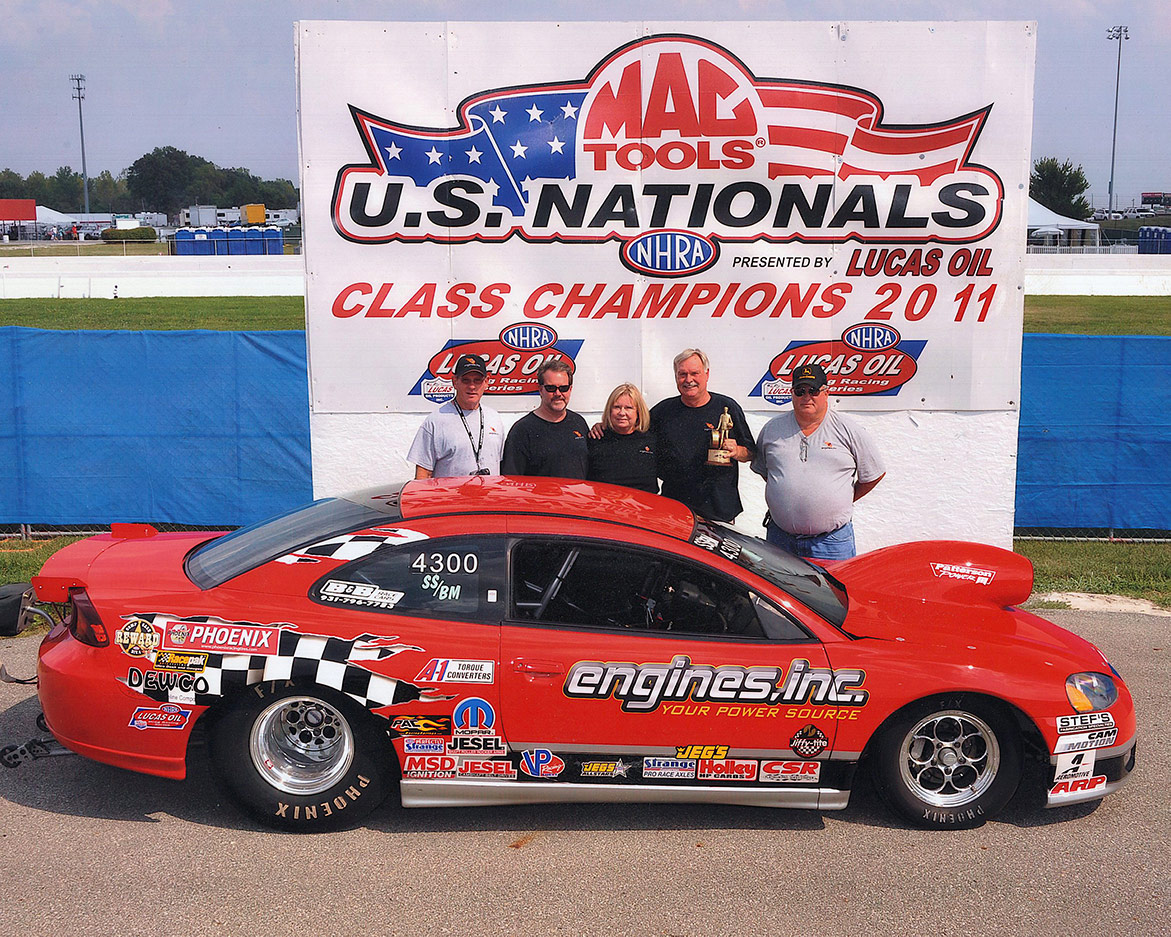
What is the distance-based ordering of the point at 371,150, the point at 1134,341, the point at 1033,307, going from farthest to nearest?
the point at 1033,307
the point at 1134,341
the point at 371,150

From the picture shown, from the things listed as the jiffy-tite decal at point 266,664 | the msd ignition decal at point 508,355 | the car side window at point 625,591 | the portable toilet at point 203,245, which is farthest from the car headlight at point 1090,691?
the portable toilet at point 203,245

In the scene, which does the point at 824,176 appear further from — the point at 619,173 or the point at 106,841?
the point at 106,841

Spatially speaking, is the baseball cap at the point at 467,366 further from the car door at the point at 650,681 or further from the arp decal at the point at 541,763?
the arp decal at the point at 541,763

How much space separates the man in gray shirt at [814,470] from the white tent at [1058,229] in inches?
2099

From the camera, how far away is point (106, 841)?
4414mm

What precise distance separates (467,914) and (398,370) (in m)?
4.64

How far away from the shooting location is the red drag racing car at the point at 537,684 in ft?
14.3

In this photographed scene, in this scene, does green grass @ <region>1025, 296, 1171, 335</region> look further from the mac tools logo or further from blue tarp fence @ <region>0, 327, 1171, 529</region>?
the mac tools logo

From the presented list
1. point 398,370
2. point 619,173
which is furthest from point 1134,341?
point 398,370

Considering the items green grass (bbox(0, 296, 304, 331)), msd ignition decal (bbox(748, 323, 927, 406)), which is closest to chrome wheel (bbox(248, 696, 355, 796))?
msd ignition decal (bbox(748, 323, 927, 406))

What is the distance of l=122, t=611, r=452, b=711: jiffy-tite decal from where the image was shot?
14.2ft

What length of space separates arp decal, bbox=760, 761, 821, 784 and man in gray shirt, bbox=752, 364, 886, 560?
6.18 feet

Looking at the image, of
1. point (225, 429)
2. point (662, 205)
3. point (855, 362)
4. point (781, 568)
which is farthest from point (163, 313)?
point (781, 568)

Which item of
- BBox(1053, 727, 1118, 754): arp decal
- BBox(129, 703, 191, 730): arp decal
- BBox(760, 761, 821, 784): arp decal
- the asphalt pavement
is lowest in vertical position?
the asphalt pavement
